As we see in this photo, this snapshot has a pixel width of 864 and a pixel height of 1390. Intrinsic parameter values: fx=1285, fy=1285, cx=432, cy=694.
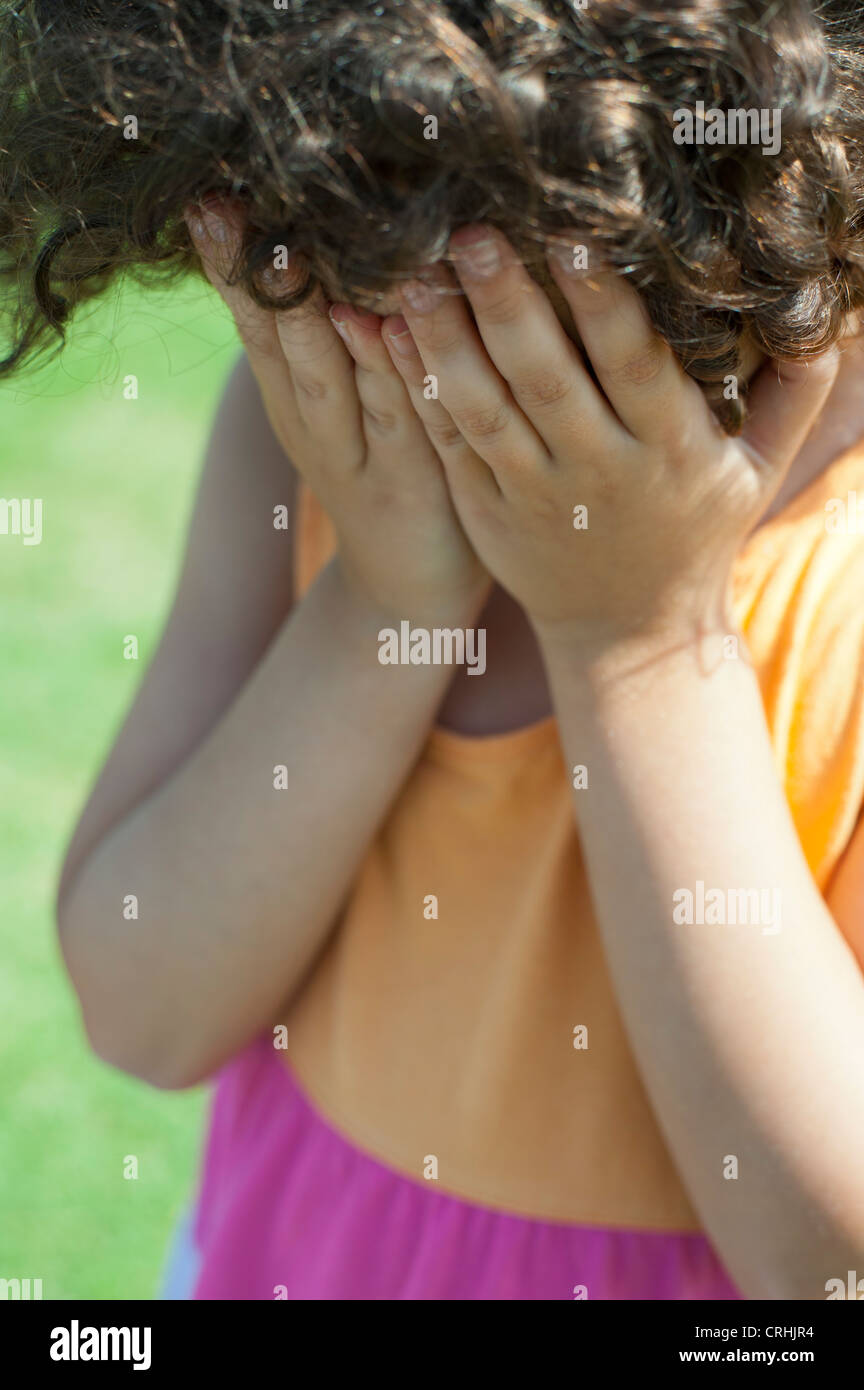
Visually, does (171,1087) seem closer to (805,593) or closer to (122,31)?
(805,593)

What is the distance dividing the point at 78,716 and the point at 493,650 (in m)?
1.83

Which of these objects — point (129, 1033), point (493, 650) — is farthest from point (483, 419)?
point (129, 1033)

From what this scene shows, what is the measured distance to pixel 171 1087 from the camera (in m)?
0.90

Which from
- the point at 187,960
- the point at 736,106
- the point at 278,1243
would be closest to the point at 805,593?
the point at 736,106

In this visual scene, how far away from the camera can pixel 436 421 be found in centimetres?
66

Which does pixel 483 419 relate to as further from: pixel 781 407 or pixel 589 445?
pixel 781 407

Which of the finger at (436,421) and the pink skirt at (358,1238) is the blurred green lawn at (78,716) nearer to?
the finger at (436,421)

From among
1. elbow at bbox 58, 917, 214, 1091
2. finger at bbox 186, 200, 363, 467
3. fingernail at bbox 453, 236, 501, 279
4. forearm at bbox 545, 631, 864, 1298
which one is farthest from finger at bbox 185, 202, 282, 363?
elbow at bbox 58, 917, 214, 1091

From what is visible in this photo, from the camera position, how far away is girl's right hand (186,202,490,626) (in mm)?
629

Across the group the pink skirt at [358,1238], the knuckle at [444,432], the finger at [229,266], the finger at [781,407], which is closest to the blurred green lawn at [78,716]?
the finger at [229,266]

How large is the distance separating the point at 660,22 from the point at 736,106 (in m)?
0.05

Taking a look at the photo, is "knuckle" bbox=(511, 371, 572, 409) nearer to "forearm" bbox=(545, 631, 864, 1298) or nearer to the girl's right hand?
the girl's right hand

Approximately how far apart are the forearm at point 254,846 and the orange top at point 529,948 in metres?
0.05

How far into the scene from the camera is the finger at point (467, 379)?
1.91 feet
